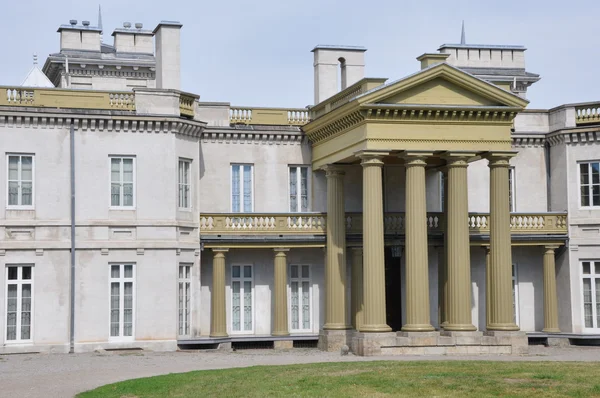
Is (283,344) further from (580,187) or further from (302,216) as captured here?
(580,187)

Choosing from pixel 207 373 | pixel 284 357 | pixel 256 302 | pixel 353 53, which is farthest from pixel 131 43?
pixel 207 373

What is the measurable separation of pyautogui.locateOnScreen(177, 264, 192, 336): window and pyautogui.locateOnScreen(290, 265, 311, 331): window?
4317 millimetres

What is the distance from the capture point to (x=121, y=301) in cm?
3850

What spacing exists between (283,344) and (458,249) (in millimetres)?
7353

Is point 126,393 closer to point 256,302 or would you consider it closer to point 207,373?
point 207,373

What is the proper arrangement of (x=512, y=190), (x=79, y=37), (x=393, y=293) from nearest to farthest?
1. (x=393, y=293)
2. (x=512, y=190)
3. (x=79, y=37)

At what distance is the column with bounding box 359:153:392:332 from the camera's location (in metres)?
36.9

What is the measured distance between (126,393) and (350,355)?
1286cm

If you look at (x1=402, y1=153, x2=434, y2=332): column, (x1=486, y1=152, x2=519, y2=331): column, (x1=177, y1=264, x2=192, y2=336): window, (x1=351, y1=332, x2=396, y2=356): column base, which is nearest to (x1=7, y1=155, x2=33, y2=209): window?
(x1=177, y1=264, x2=192, y2=336): window

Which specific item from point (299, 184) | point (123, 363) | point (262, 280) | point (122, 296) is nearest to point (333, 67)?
point (299, 184)

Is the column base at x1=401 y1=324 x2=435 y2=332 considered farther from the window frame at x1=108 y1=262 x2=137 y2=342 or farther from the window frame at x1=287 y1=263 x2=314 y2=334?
the window frame at x1=108 y1=262 x2=137 y2=342

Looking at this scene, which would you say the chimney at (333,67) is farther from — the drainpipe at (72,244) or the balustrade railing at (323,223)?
the drainpipe at (72,244)

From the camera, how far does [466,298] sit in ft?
124

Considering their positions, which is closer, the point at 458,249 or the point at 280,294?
the point at 458,249
